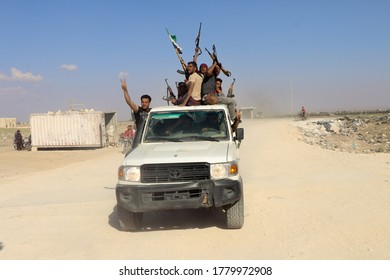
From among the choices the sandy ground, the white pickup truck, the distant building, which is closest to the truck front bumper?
the white pickup truck

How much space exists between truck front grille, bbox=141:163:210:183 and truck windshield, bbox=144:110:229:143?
1111 millimetres

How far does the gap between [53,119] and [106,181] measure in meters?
17.5

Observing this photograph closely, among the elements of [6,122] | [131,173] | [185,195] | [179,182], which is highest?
[6,122]

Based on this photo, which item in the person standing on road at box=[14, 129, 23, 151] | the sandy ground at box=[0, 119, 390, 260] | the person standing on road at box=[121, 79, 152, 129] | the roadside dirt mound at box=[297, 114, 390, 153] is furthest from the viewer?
the person standing on road at box=[14, 129, 23, 151]

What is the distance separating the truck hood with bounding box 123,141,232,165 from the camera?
5.68 m

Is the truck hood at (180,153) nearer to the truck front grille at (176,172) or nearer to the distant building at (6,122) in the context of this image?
the truck front grille at (176,172)

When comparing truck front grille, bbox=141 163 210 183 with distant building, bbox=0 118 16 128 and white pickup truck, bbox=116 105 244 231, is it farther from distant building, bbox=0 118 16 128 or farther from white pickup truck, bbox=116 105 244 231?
distant building, bbox=0 118 16 128

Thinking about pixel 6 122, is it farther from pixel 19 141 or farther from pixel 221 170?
pixel 221 170

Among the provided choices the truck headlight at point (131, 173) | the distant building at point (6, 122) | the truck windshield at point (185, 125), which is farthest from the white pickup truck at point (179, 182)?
the distant building at point (6, 122)

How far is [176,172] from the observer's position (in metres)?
5.69

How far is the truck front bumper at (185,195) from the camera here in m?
5.63

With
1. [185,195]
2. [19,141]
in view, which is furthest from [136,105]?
[19,141]

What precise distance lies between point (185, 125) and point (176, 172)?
1530 millimetres
